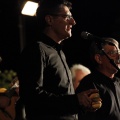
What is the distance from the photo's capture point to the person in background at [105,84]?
13.7 feet

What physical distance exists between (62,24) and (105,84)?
1.06 m

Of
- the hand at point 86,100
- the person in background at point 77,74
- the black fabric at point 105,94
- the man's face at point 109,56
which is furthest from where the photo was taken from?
the person in background at point 77,74

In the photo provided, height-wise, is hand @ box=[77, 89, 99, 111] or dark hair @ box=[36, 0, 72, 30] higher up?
dark hair @ box=[36, 0, 72, 30]

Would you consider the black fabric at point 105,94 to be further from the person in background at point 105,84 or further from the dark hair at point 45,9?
the dark hair at point 45,9

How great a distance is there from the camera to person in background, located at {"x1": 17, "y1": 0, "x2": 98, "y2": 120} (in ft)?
10.2

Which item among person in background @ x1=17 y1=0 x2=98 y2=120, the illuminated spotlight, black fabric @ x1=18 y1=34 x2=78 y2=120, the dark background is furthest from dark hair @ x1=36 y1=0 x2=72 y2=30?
the dark background

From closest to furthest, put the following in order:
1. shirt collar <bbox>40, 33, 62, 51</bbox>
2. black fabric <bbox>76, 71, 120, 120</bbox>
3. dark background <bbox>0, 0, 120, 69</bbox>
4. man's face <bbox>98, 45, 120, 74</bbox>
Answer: shirt collar <bbox>40, 33, 62, 51</bbox> → black fabric <bbox>76, 71, 120, 120</bbox> → man's face <bbox>98, 45, 120, 74</bbox> → dark background <bbox>0, 0, 120, 69</bbox>

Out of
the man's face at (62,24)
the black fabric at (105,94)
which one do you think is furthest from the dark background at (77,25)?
the man's face at (62,24)

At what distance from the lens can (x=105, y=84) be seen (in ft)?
14.4

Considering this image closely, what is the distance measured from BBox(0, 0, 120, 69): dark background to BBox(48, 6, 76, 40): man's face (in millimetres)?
8017

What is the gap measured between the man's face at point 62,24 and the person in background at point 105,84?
16.3 inches

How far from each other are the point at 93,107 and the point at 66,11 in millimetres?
1107

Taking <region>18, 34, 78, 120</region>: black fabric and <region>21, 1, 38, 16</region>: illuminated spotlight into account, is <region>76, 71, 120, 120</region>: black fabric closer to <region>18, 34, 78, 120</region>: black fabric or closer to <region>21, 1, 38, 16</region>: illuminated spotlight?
<region>18, 34, 78, 120</region>: black fabric

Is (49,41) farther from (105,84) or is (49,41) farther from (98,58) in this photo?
(98,58)
